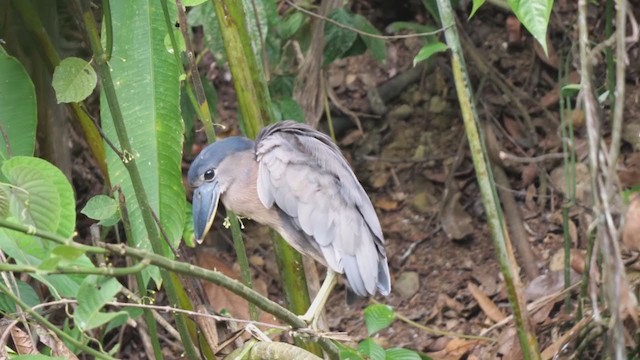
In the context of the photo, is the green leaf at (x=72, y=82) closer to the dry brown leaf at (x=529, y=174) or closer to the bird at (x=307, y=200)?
the bird at (x=307, y=200)

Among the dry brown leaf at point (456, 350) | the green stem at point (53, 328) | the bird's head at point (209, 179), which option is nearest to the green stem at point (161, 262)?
the green stem at point (53, 328)

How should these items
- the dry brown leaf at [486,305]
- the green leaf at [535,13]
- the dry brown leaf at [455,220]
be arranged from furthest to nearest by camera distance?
the dry brown leaf at [455,220], the dry brown leaf at [486,305], the green leaf at [535,13]

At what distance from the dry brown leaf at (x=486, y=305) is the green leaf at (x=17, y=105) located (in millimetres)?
1915

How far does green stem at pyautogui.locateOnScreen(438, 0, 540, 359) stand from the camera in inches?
99.9

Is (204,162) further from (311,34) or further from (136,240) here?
(311,34)

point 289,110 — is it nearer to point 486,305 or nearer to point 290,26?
point 290,26

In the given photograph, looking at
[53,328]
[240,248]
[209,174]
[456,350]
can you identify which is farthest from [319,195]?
[456,350]

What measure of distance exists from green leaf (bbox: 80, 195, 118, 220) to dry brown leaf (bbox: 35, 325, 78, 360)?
0.90 feet

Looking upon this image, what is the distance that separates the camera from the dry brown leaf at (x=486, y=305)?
3.69 meters

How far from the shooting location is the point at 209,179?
2.77m

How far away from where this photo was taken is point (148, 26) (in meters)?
2.55

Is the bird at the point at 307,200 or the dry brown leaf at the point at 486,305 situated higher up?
the bird at the point at 307,200

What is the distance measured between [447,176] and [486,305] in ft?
2.30

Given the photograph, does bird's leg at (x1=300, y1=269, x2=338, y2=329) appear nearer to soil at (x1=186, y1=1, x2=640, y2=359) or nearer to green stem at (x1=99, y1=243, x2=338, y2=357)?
green stem at (x1=99, y1=243, x2=338, y2=357)
